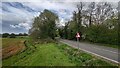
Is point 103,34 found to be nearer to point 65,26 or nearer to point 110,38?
point 110,38

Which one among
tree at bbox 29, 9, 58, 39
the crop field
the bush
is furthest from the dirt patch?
tree at bbox 29, 9, 58, 39

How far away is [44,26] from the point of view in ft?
202

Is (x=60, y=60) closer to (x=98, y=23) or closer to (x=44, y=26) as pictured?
(x=98, y=23)

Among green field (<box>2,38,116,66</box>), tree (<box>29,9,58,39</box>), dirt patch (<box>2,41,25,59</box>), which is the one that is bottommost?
dirt patch (<box>2,41,25,59</box>)

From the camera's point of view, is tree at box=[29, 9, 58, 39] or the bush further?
tree at box=[29, 9, 58, 39]

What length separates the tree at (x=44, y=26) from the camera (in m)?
61.8

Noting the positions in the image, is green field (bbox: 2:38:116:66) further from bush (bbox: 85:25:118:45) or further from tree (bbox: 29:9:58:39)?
tree (bbox: 29:9:58:39)

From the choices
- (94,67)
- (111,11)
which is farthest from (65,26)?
(94,67)

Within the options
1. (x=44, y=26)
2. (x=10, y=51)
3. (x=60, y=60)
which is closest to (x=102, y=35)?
(x=10, y=51)

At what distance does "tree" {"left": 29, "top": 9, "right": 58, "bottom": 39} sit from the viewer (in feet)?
203

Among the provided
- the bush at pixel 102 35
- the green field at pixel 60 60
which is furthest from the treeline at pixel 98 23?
the green field at pixel 60 60

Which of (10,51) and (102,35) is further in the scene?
(102,35)

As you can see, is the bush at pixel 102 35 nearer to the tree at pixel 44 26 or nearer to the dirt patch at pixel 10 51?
the dirt patch at pixel 10 51

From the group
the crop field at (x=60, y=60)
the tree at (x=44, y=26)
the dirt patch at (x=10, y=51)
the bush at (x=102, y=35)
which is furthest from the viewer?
the tree at (x=44, y=26)
